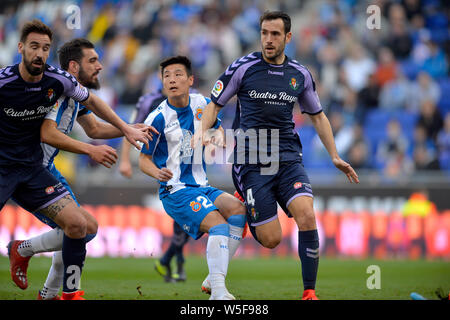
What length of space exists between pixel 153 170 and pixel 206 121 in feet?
2.40

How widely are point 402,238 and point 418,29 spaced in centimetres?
622

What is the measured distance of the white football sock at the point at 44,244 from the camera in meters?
6.75

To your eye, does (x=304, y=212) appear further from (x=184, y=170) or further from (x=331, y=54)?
(x=331, y=54)

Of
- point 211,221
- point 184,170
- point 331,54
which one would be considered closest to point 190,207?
point 211,221

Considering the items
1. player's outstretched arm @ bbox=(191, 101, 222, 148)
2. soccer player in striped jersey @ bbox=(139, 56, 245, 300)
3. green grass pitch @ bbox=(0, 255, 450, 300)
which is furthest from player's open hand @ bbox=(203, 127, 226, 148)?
green grass pitch @ bbox=(0, 255, 450, 300)

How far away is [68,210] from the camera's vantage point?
20.8 ft

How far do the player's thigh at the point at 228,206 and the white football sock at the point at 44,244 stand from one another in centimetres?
161

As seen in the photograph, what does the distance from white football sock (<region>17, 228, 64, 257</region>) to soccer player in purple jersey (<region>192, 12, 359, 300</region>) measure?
1.67m

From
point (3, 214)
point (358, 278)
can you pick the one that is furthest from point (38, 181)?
point (3, 214)

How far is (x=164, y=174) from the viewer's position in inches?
263

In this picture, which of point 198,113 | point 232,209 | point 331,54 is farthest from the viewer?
point 331,54

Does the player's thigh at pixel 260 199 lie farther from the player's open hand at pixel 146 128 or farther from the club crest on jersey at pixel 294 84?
the player's open hand at pixel 146 128

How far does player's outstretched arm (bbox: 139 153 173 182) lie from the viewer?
667cm
